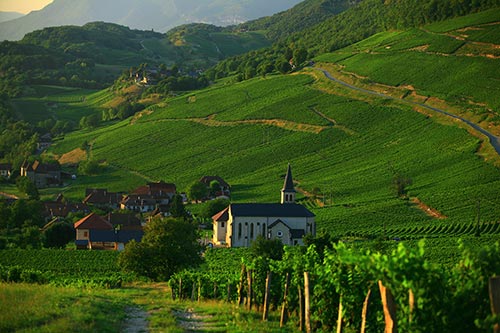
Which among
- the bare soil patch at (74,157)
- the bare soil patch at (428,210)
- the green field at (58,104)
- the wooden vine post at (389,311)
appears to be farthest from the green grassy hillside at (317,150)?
the wooden vine post at (389,311)

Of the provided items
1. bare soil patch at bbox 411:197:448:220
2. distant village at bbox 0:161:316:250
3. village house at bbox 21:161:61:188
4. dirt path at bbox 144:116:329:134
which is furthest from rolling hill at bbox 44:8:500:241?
village house at bbox 21:161:61:188

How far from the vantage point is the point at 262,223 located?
82.1 metres

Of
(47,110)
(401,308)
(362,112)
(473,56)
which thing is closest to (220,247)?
(362,112)

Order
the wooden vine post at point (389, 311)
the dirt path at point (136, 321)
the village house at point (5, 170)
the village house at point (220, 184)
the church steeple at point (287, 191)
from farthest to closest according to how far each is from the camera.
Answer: the village house at point (5, 170)
the village house at point (220, 184)
the church steeple at point (287, 191)
the dirt path at point (136, 321)
the wooden vine post at point (389, 311)

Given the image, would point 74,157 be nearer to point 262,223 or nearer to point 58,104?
point 262,223

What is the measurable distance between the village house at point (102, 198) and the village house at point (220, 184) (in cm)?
1183

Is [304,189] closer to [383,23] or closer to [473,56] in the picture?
[473,56]

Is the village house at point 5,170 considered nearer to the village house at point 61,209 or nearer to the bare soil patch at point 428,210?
the village house at point 61,209

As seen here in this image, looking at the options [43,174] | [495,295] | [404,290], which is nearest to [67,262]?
[404,290]

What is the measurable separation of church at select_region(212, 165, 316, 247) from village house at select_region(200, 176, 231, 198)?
16299mm

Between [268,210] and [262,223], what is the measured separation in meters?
1.54

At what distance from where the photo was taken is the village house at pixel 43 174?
116681 mm

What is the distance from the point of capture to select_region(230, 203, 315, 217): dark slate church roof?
8169cm

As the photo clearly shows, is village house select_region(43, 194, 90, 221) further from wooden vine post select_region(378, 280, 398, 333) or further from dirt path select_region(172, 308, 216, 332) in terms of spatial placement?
wooden vine post select_region(378, 280, 398, 333)
